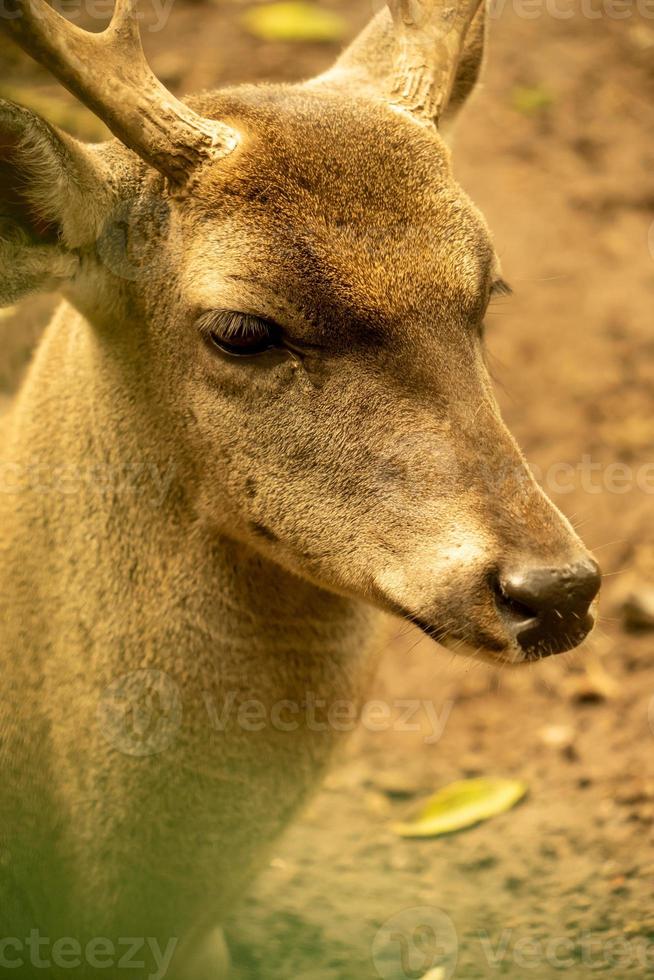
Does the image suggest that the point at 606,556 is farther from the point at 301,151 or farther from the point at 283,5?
the point at 283,5

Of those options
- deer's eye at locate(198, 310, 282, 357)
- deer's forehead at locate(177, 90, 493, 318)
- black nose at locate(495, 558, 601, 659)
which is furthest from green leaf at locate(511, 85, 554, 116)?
black nose at locate(495, 558, 601, 659)

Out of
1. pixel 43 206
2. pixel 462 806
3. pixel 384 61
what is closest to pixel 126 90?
pixel 43 206

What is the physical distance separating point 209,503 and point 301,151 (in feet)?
3.48

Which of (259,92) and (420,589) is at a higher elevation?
(259,92)

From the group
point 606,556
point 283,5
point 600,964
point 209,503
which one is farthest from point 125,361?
point 283,5

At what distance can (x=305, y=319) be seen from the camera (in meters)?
3.36

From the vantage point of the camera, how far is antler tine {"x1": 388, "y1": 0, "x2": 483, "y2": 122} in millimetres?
4008

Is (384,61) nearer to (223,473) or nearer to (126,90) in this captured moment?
(126,90)

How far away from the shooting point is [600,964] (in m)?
4.31

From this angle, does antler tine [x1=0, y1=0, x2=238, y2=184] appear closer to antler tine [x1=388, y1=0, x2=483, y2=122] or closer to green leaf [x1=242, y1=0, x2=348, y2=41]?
antler tine [x1=388, y1=0, x2=483, y2=122]

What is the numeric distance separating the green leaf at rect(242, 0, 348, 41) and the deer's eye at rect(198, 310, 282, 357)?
665 centimetres

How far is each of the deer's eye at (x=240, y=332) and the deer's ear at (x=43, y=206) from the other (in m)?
0.46

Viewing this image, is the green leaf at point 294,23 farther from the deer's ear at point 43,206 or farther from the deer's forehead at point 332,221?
the deer's ear at point 43,206

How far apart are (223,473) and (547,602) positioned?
3.53 ft
